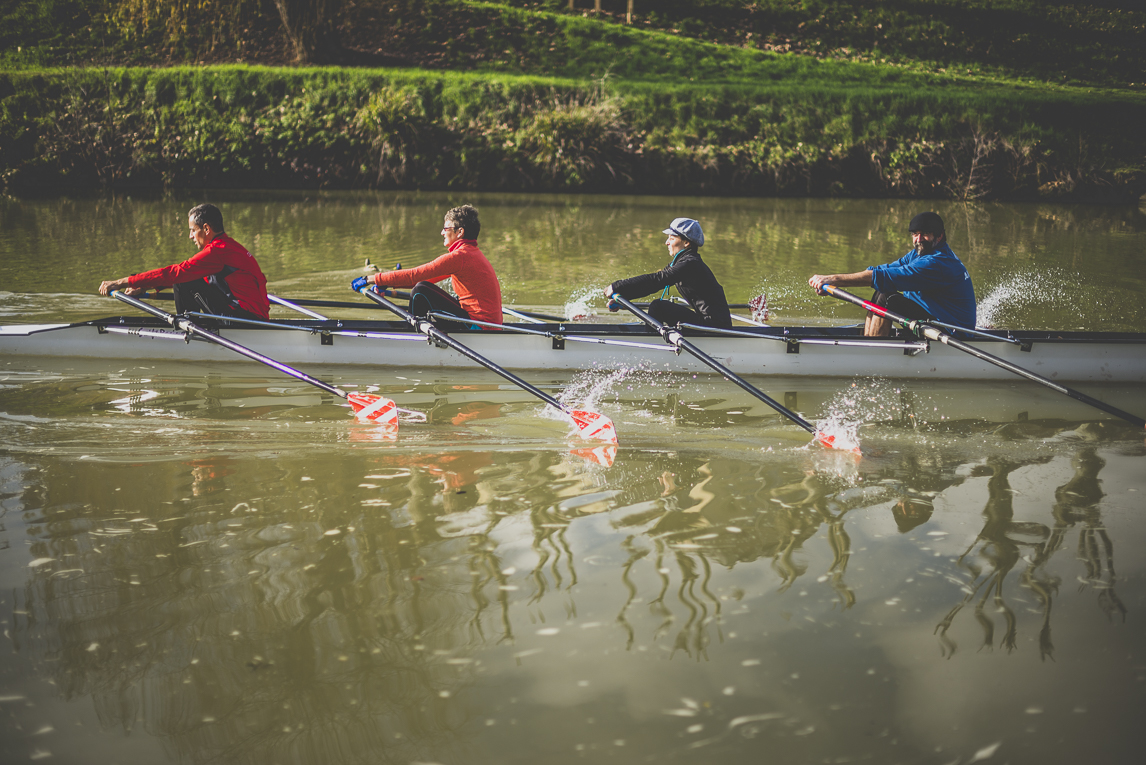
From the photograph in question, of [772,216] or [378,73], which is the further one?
[378,73]

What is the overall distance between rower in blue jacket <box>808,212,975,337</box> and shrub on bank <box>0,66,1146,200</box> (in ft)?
49.6

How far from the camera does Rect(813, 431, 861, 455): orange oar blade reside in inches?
205

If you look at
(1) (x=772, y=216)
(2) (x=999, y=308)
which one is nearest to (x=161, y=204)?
(1) (x=772, y=216)

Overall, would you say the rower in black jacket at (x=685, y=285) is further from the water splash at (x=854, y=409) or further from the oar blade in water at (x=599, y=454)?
the oar blade in water at (x=599, y=454)

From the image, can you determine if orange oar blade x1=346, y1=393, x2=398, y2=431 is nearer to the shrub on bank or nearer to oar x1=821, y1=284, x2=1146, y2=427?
oar x1=821, y1=284, x2=1146, y2=427

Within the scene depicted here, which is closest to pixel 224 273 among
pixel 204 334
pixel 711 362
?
pixel 204 334

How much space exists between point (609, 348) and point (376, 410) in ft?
6.38

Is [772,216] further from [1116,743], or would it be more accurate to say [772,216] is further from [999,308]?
[1116,743]

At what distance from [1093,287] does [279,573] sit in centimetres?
1141

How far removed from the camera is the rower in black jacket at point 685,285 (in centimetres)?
636

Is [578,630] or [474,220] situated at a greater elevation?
[474,220]

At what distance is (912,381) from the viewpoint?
669 centimetres

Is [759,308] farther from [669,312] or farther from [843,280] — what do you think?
[669,312]

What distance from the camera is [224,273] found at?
21.7ft
